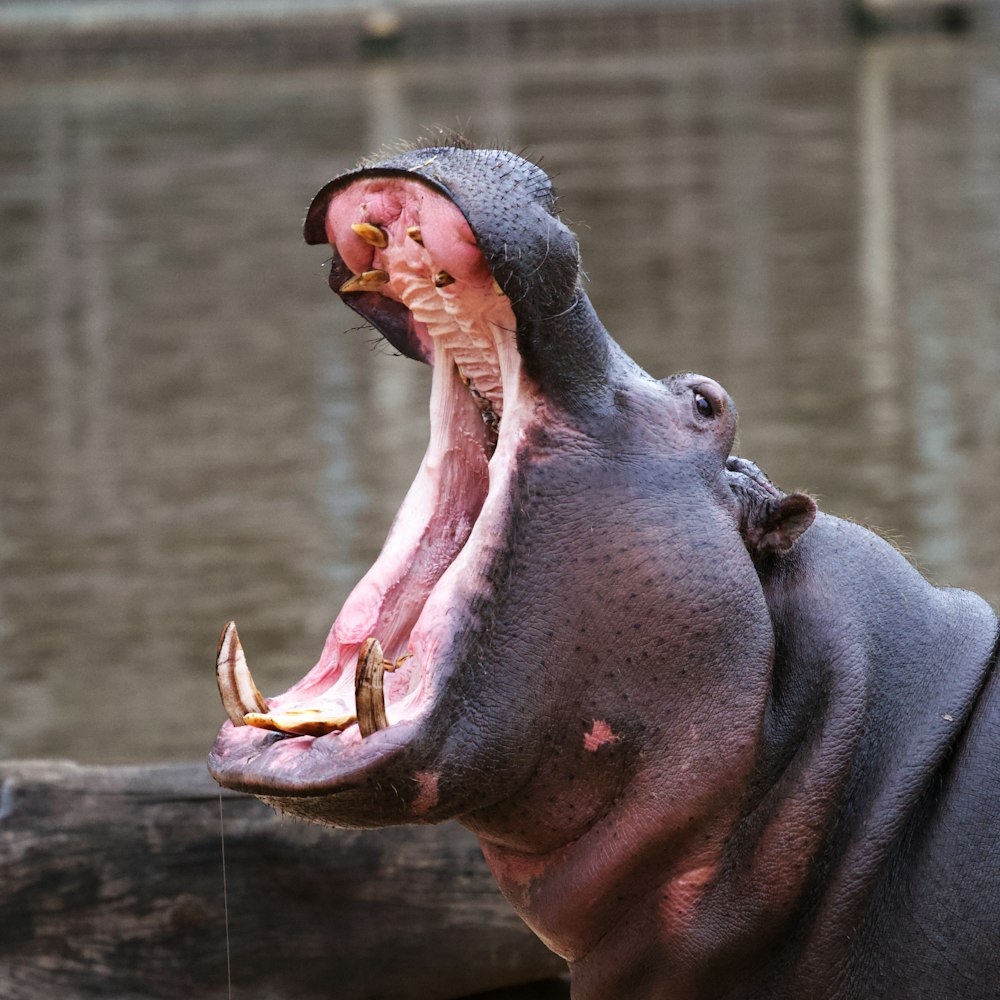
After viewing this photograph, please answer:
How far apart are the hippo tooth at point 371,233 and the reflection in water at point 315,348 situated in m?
2.31

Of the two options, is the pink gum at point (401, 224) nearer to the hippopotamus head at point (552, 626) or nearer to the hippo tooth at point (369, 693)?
the hippopotamus head at point (552, 626)

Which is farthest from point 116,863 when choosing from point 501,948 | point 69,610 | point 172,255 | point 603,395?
point 172,255

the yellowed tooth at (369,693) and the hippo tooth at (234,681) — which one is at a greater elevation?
the yellowed tooth at (369,693)

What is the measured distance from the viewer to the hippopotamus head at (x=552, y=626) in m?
1.70

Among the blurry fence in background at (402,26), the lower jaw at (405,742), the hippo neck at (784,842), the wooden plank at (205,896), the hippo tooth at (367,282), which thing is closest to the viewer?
the lower jaw at (405,742)

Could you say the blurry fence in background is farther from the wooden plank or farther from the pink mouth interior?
the pink mouth interior

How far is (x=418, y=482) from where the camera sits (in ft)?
6.61

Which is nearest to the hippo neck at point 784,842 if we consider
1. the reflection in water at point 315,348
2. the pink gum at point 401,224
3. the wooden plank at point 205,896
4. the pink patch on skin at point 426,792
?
the pink patch on skin at point 426,792

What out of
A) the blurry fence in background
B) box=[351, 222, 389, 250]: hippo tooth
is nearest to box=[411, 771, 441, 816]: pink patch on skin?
box=[351, 222, 389, 250]: hippo tooth

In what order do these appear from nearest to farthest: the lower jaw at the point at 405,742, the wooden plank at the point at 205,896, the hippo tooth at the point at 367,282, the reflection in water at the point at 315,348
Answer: the lower jaw at the point at 405,742, the hippo tooth at the point at 367,282, the wooden plank at the point at 205,896, the reflection in water at the point at 315,348

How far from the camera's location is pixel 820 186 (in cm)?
1328

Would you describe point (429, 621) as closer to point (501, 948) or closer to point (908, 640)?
point (908, 640)

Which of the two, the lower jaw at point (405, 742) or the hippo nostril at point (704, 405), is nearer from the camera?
the lower jaw at point (405, 742)

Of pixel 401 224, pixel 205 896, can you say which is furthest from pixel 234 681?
pixel 205 896
